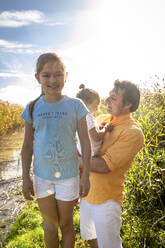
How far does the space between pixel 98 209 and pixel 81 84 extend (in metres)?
1.30

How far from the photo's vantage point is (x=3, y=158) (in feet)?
19.2

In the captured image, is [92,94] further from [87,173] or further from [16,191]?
[16,191]

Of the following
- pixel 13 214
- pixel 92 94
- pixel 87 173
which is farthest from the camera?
pixel 13 214

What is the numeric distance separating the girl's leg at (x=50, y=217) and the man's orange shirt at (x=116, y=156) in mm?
374

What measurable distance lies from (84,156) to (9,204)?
2.69m

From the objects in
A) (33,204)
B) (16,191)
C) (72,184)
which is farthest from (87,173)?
(16,191)

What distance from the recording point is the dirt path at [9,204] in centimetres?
293

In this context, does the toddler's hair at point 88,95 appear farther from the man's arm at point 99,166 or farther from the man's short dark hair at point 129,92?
Result: the man's arm at point 99,166

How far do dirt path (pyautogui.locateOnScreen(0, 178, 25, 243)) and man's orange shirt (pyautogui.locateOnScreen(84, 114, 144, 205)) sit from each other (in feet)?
5.16

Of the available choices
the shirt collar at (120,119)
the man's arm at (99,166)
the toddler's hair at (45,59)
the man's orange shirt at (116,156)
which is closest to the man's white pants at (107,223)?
the man's orange shirt at (116,156)

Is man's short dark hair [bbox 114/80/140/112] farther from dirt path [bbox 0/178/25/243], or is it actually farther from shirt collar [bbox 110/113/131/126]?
dirt path [bbox 0/178/25/243]

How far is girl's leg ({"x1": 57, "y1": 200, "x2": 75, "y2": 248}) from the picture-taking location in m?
1.42

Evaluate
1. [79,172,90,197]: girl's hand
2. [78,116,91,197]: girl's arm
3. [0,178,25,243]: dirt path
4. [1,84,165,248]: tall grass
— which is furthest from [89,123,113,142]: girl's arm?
[0,178,25,243]: dirt path

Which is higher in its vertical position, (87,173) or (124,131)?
(124,131)
